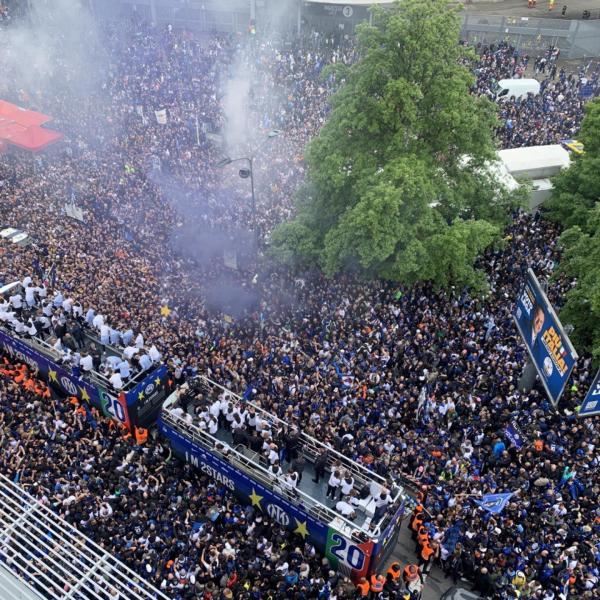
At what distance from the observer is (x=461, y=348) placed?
18.6m

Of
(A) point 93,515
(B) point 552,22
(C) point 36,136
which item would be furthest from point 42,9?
(A) point 93,515

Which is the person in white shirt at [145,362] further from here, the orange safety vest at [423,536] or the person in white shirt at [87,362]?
the orange safety vest at [423,536]

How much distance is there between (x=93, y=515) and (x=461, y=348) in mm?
11471

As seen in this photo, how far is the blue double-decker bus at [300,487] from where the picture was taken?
13.0 m

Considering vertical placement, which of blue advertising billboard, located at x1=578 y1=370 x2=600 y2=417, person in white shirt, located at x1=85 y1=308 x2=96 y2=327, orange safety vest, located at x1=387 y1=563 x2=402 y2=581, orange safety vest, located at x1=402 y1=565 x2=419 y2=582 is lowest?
orange safety vest, located at x1=387 y1=563 x2=402 y2=581

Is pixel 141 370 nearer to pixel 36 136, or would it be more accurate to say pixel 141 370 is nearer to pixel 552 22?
pixel 36 136

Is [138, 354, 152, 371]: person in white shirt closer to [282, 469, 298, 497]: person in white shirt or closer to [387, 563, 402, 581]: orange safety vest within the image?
[282, 469, 298, 497]: person in white shirt

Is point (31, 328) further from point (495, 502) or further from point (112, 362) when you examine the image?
point (495, 502)

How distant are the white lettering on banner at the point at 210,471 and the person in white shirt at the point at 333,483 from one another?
2.50 m

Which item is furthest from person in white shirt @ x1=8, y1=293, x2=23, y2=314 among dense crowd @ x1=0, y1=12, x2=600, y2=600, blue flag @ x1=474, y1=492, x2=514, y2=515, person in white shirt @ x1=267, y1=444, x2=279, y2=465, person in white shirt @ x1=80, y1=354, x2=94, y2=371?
blue flag @ x1=474, y1=492, x2=514, y2=515

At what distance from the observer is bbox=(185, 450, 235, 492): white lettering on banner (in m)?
14.9

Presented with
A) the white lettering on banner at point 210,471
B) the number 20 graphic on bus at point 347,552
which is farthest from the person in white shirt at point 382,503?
the white lettering on banner at point 210,471

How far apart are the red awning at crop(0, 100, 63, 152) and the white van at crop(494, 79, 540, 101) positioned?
23326mm

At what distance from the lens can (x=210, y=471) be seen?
600 inches
